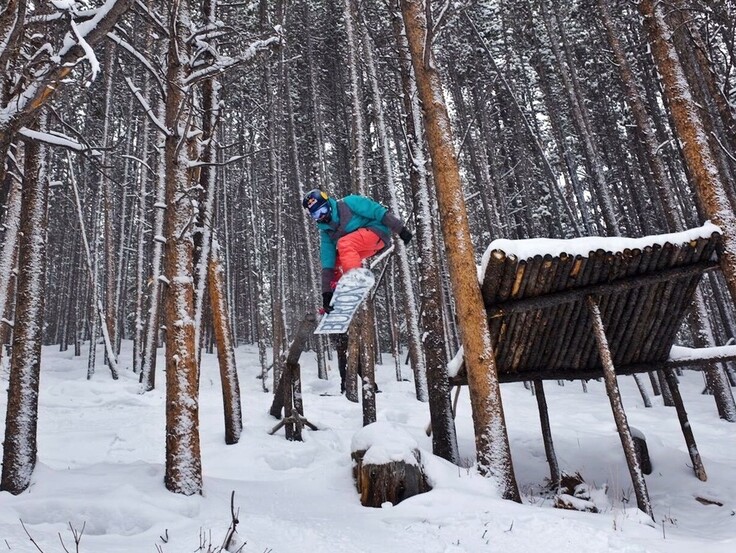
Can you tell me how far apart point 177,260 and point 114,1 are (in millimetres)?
2455

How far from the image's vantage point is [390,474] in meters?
4.73

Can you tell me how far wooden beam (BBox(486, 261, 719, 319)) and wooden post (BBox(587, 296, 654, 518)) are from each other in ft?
0.55

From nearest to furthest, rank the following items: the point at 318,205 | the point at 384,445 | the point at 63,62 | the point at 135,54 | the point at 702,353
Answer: the point at 63,62, the point at 135,54, the point at 384,445, the point at 318,205, the point at 702,353

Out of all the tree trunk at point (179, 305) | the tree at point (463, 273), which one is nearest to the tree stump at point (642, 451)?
the tree at point (463, 273)

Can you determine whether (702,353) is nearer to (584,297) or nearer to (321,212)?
(584,297)

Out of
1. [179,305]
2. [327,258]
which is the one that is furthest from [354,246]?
[179,305]

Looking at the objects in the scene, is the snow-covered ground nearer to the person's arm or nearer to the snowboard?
the snowboard

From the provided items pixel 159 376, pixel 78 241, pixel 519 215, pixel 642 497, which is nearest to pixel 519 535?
pixel 642 497

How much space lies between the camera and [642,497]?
17.2 feet

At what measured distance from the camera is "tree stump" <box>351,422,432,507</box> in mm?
4707

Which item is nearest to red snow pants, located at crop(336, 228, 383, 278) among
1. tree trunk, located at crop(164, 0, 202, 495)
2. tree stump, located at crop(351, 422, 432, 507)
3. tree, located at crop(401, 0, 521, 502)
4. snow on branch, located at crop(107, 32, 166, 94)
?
tree, located at crop(401, 0, 521, 502)

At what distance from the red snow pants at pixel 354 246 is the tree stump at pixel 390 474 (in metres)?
2.11

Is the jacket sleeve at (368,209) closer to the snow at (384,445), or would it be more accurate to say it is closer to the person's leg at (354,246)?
the person's leg at (354,246)

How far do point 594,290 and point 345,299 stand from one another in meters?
3.11
